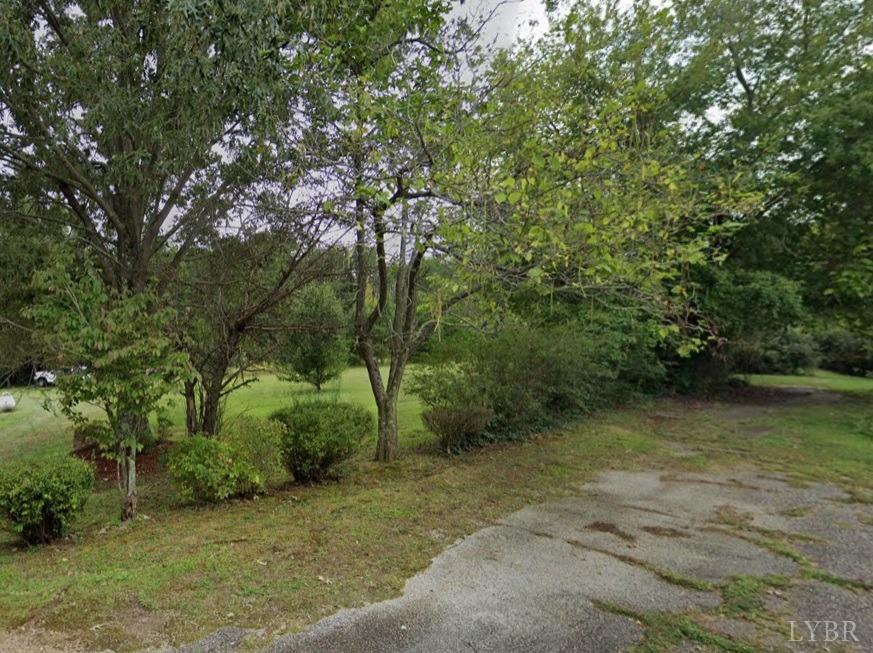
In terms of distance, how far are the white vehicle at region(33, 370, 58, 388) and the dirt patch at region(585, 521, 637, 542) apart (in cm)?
536

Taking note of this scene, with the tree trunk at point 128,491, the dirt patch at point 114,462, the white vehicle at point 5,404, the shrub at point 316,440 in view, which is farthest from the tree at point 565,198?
the white vehicle at point 5,404

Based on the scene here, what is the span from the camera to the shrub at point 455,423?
25.7ft

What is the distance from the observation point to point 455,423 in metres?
7.84

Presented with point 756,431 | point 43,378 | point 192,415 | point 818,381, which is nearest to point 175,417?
point 192,415

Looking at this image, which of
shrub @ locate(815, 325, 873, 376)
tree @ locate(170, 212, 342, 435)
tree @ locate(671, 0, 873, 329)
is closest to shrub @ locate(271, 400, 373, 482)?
tree @ locate(170, 212, 342, 435)

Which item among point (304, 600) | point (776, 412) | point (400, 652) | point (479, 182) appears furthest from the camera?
point (776, 412)

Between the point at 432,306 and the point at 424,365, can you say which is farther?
the point at 424,365

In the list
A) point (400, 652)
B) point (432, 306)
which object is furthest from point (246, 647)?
point (432, 306)

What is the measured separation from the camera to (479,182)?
4121 millimetres

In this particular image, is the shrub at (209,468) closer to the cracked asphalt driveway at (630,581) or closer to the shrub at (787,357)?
the cracked asphalt driveway at (630,581)

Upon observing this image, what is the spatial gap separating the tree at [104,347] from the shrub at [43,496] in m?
0.42

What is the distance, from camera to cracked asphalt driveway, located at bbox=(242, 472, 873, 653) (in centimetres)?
274

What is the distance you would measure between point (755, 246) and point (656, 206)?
9134 mm

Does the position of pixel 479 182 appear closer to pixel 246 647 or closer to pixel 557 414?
pixel 246 647
